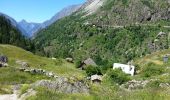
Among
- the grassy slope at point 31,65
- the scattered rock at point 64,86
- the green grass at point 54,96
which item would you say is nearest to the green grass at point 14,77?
the grassy slope at point 31,65

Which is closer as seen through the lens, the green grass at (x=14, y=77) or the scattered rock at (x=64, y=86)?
the scattered rock at (x=64, y=86)

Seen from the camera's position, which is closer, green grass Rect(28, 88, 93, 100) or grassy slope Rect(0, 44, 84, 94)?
green grass Rect(28, 88, 93, 100)

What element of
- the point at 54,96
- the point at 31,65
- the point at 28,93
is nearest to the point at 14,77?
the point at 28,93

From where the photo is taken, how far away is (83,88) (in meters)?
27.8

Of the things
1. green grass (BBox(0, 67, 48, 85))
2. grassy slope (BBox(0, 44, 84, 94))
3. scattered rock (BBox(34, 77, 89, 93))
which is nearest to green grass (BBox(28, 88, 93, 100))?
A: scattered rock (BBox(34, 77, 89, 93))

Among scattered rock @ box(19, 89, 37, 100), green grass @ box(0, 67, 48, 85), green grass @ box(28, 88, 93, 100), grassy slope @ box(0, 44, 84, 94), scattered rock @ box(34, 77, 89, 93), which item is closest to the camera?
green grass @ box(28, 88, 93, 100)

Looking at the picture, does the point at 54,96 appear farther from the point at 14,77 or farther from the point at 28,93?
the point at 14,77

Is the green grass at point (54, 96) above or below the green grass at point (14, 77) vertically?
above

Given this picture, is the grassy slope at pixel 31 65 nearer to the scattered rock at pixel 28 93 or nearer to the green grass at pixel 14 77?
the green grass at pixel 14 77

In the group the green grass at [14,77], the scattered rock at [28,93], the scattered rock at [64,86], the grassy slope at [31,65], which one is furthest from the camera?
the grassy slope at [31,65]

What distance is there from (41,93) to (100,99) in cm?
445

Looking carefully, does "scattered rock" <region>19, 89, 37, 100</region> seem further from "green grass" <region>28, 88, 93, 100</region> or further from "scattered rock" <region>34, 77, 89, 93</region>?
"scattered rock" <region>34, 77, 89, 93</region>

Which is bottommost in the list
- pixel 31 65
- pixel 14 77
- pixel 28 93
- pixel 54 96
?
pixel 31 65

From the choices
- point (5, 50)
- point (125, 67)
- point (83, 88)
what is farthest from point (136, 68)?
point (83, 88)
